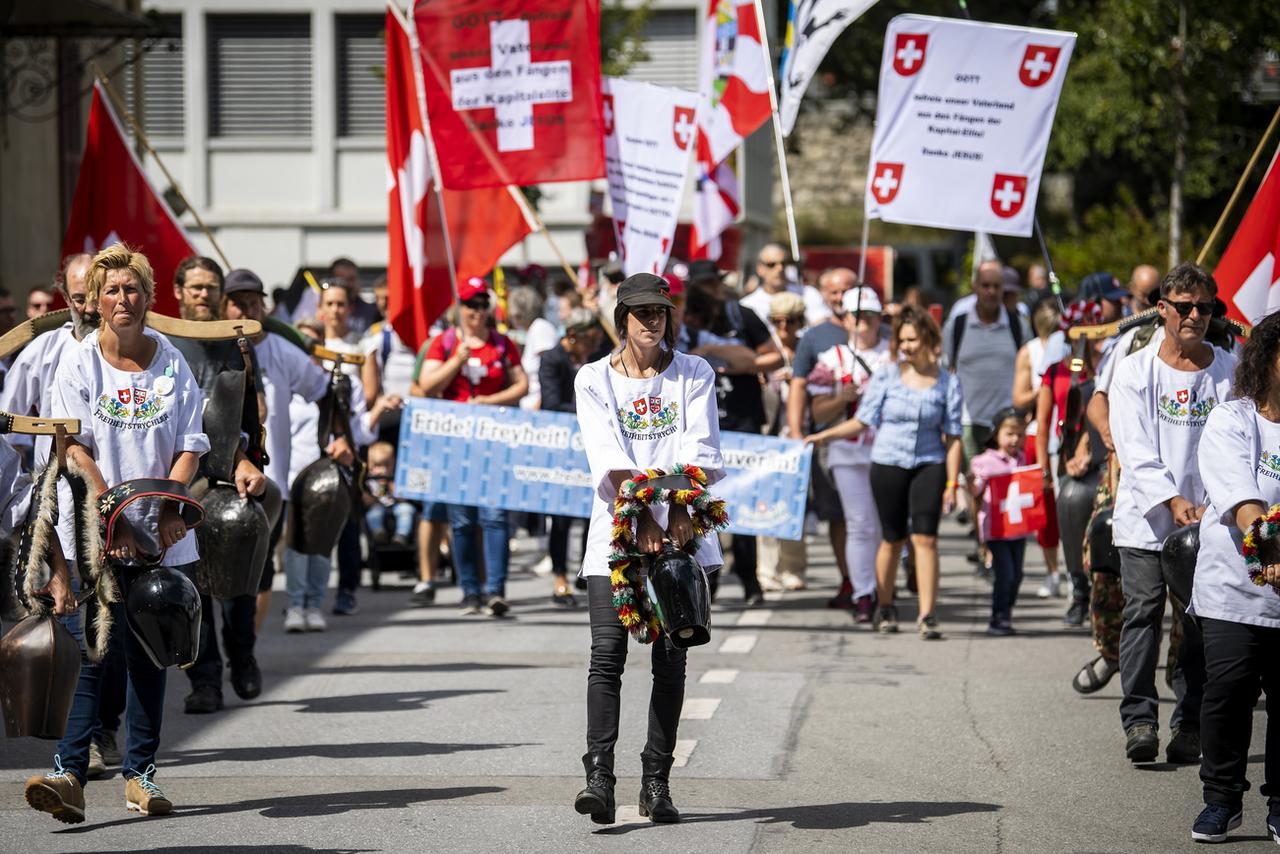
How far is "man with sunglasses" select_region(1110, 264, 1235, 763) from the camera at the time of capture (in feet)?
24.6

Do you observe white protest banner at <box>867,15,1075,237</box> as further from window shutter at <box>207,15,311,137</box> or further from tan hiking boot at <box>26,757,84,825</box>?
window shutter at <box>207,15,311,137</box>

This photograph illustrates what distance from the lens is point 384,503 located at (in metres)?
14.2

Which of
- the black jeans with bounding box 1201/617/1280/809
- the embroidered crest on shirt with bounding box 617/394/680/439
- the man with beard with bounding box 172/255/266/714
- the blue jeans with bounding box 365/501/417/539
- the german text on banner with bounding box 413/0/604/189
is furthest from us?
the blue jeans with bounding box 365/501/417/539

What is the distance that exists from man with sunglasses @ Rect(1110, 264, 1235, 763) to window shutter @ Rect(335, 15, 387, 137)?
2568 centimetres

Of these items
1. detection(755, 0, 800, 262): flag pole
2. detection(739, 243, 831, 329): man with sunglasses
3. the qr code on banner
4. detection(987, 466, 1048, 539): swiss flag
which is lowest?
the qr code on banner

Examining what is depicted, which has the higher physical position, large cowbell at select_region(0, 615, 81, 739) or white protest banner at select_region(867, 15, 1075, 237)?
white protest banner at select_region(867, 15, 1075, 237)

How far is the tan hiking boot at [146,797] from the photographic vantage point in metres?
6.79

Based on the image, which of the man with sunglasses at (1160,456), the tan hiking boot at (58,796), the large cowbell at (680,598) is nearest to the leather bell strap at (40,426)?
the tan hiking boot at (58,796)

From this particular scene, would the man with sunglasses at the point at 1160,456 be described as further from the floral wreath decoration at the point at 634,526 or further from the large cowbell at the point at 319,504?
the large cowbell at the point at 319,504

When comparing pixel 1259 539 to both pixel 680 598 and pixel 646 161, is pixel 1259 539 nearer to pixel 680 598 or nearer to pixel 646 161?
pixel 680 598

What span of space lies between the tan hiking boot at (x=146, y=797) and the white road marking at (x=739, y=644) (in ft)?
14.9

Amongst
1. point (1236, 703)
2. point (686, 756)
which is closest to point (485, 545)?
point (686, 756)

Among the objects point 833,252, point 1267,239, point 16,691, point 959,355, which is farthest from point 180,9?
point 16,691

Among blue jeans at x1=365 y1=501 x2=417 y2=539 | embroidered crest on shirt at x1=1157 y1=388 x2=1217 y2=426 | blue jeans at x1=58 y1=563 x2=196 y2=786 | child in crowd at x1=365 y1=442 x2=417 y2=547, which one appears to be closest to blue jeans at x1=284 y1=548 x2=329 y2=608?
child in crowd at x1=365 y1=442 x2=417 y2=547
